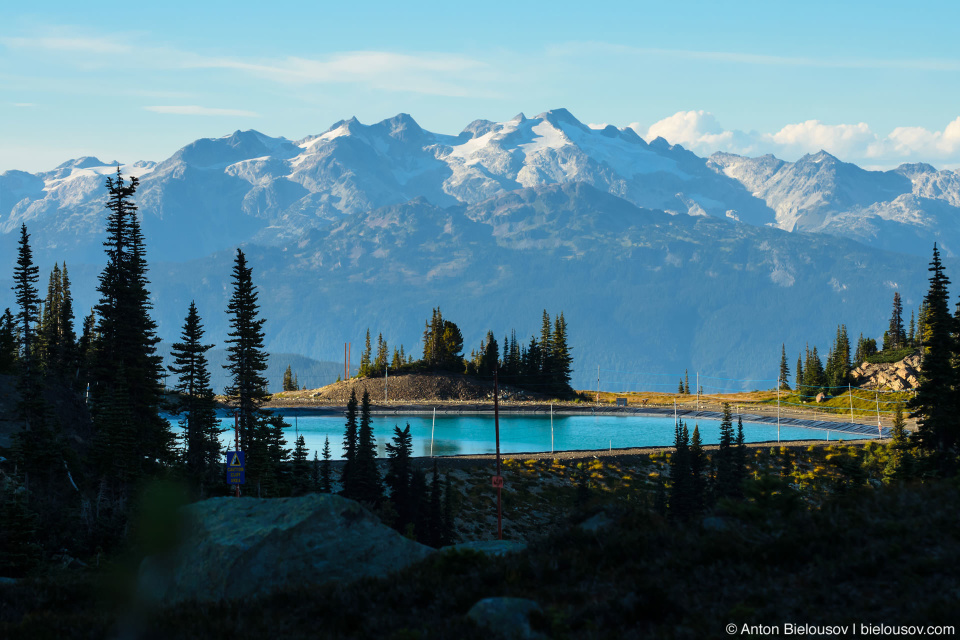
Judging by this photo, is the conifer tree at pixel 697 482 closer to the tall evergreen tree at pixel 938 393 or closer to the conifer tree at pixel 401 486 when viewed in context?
the tall evergreen tree at pixel 938 393

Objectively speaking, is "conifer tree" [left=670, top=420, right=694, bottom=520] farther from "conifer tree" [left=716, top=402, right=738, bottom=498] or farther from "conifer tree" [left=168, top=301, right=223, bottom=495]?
"conifer tree" [left=168, top=301, right=223, bottom=495]

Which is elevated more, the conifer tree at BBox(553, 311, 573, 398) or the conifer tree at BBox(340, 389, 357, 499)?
the conifer tree at BBox(553, 311, 573, 398)

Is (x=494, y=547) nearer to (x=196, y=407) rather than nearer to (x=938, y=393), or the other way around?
(x=938, y=393)

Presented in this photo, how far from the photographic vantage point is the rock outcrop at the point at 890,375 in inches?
4503

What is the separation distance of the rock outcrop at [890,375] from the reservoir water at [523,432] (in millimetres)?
22502

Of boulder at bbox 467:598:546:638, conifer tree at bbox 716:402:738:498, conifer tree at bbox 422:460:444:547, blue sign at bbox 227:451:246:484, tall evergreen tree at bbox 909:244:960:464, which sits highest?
tall evergreen tree at bbox 909:244:960:464

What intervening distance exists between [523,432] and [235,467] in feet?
244

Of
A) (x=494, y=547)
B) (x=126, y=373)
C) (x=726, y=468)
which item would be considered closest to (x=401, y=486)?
(x=126, y=373)

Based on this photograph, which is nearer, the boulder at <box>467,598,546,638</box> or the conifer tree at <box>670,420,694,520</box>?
the boulder at <box>467,598,546,638</box>

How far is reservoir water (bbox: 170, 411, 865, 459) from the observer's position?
90.9 meters

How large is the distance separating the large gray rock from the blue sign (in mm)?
12865

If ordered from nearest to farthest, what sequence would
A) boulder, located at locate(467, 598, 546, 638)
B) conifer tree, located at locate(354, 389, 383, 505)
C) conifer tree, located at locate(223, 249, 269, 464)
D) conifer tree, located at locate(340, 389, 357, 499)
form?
1. boulder, located at locate(467, 598, 546, 638)
2. conifer tree, located at locate(340, 389, 357, 499)
3. conifer tree, located at locate(354, 389, 383, 505)
4. conifer tree, located at locate(223, 249, 269, 464)

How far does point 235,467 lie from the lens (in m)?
34.6

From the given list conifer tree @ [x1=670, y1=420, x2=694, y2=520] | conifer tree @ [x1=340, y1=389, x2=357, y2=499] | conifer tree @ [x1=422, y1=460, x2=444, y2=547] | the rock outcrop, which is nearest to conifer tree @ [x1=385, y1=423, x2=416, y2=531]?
conifer tree @ [x1=422, y1=460, x2=444, y2=547]
